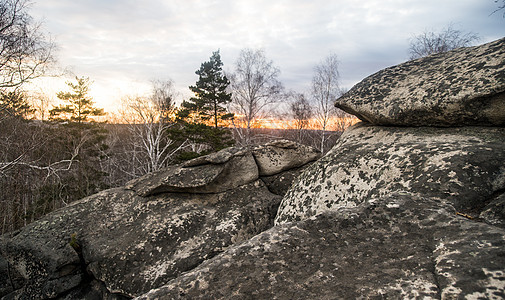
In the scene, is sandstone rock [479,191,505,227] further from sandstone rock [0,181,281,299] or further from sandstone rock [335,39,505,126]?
sandstone rock [0,181,281,299]

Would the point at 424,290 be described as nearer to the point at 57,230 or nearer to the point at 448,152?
the point at 448,152

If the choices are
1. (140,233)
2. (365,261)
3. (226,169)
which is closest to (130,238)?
(140,233)

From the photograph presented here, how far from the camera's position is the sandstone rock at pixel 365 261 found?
127cm

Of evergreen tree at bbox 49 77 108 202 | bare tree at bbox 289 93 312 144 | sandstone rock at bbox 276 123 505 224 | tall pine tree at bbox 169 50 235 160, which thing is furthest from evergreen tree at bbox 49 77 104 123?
sandstone rock at bbox 276 123 505 224

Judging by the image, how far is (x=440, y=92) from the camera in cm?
346

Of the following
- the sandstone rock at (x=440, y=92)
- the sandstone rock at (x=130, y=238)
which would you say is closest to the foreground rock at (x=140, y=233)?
the sandstone rock at (x=130, y=238)

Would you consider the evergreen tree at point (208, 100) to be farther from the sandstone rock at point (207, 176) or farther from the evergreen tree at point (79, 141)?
the sandstone rock at point (207, 176)

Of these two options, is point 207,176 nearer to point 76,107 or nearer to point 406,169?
point 406,169

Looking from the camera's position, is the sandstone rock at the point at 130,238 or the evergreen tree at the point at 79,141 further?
the evergreen tree at the point at 79,141

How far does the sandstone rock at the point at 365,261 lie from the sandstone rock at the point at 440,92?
202cm

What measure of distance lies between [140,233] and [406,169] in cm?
444

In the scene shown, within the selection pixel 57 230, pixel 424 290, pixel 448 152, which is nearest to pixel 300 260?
pixel 424 290

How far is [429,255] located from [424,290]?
0.32m

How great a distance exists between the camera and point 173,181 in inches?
217
